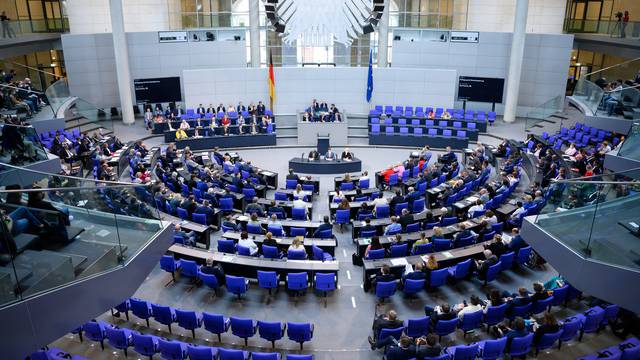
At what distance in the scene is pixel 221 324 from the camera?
371 inches

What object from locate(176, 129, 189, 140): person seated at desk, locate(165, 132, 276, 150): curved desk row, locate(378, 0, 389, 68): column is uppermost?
locate(378, 0, 389, 68): column

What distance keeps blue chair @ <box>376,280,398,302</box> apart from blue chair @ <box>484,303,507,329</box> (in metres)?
1.98

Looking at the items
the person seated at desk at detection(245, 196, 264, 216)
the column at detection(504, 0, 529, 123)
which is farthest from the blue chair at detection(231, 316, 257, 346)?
the column at detection(504, 0, 529, 123)

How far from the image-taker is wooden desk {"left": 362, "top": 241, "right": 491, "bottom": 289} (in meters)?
11.3

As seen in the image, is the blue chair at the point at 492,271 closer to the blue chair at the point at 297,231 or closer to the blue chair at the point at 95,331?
the blue chair at the point at 297,231

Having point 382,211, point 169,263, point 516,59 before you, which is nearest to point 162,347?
point 169,263

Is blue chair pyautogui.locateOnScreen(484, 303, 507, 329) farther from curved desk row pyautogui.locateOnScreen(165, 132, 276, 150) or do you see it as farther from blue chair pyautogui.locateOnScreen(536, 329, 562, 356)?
curved desk row pyautogui.locateOnScreen(165, 132, 276, 150)

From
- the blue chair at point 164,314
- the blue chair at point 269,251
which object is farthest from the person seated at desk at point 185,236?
the blue chair at point 164,314

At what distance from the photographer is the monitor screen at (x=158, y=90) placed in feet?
88.8

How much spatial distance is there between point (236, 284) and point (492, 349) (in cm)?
542

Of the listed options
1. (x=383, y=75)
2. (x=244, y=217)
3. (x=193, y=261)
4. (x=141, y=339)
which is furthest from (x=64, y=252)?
(x=383, y=75)

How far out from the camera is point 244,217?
14164 mm

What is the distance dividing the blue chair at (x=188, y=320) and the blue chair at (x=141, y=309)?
70 cm

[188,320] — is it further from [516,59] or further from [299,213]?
[516,59]
